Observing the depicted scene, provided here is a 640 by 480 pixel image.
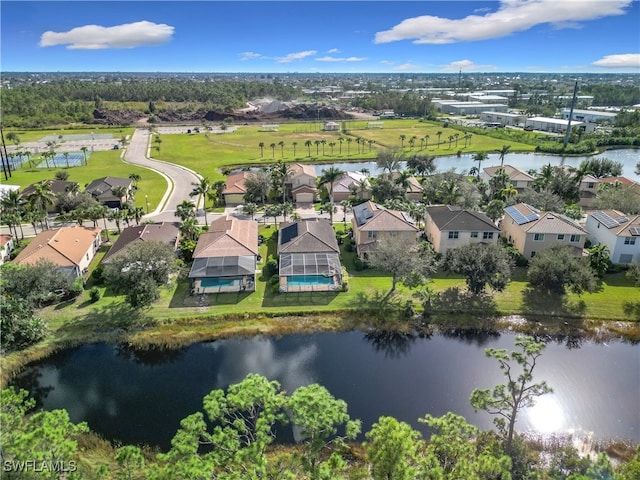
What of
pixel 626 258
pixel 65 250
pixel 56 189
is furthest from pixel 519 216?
pixel 56 189

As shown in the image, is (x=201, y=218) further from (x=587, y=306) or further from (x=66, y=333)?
(x=587, y=306)

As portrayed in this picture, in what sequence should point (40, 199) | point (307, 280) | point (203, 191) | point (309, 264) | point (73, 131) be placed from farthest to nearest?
1. point (73, 131)
2. point (203, 191)
3. point (40, 199)
4. point (309, 264)
5. point (307, 280)

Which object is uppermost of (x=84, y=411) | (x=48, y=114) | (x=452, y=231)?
(x=48, y=114)

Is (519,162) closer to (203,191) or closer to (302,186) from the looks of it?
(302,186)

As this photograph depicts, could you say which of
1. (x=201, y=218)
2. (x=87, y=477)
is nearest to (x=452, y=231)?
(x=201, y=218)

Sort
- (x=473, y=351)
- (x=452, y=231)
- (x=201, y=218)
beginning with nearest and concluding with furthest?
(x=473, y=351) → (x=452, y=231) → (x=201, y=218)

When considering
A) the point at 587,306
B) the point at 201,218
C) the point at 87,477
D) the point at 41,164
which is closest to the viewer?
the point at 87,477

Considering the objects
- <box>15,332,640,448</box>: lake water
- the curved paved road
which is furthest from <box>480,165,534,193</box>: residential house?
the curved paved road
